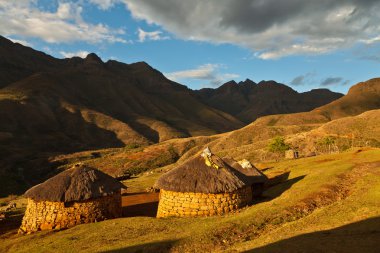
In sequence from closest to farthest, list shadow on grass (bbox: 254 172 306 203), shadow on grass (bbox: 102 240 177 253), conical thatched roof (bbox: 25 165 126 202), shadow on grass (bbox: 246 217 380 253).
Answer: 1. shadow on grass (bbox: 246 217 380 253)
2. shadow on grass (bbox: 102 240 177 253)
3. conical thatched roof (bbox: 25 165 126 202)
4. shadow on grass (bbox: 254 172 306 203)

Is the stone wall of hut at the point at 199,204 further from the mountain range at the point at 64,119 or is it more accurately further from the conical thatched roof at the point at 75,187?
the mountain range at the point at 64,119

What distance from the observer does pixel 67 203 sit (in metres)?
22.9

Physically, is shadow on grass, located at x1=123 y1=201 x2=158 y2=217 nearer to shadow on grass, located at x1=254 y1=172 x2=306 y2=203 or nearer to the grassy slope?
the grassy slope

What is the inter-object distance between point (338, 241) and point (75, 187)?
1715 centimetres

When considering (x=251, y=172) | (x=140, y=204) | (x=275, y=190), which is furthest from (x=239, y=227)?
(x=140, y=204)

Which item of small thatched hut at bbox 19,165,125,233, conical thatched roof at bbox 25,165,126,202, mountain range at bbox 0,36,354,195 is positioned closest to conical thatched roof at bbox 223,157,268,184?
conical thatched roof at bbox 25,165,126,202

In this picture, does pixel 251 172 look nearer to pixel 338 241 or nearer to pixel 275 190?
pixel 275 190

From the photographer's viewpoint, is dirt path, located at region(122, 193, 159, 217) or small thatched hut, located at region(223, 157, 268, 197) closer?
dirt path, located at region(122, 193, 159, 217)

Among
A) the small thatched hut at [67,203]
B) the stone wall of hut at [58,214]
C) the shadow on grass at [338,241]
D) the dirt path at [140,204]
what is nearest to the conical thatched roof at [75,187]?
the small thatched hut at [67,203]

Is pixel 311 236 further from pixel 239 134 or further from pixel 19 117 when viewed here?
pixel 19 117

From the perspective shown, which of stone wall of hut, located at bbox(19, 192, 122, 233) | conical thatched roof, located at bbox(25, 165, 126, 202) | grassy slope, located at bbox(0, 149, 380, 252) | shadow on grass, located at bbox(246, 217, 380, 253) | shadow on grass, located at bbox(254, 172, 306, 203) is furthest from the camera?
shadow on grass, located at bbox(254, 172, 306, 203)

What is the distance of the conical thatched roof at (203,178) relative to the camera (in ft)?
76.0

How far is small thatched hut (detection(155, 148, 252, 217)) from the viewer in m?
23.0

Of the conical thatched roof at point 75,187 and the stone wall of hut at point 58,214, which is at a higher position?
the conical thatched roof at point 75,187
